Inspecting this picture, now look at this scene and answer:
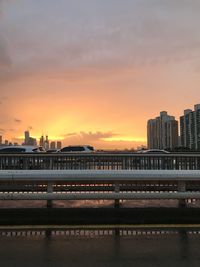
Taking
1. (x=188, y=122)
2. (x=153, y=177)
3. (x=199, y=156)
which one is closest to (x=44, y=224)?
(x=153, y=177)

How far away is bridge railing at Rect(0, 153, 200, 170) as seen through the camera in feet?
45.1

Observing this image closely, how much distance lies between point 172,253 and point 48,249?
1.93 m

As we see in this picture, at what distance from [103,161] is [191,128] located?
9118cm

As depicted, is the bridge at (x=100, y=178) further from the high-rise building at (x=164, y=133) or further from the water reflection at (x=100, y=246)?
the high-rise building at (x=164, y=133)

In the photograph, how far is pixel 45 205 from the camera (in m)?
10.4

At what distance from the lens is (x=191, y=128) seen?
4063 inches

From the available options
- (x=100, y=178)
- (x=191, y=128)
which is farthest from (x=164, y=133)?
(x=100, y=178)

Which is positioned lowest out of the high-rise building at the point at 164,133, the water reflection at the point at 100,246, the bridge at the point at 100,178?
the water reflection at the point at 100,246

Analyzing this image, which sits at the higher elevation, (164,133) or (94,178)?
(164,133)

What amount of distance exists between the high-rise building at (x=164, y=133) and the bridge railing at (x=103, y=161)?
98.3 m

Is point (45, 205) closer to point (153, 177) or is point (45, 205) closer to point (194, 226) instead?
point (153, 177)

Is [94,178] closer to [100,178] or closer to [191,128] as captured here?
[100,178]

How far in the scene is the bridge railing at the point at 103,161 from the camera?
13742 mm

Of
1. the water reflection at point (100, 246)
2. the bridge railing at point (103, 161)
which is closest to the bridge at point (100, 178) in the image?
the bridge railing at point (103, 161)
